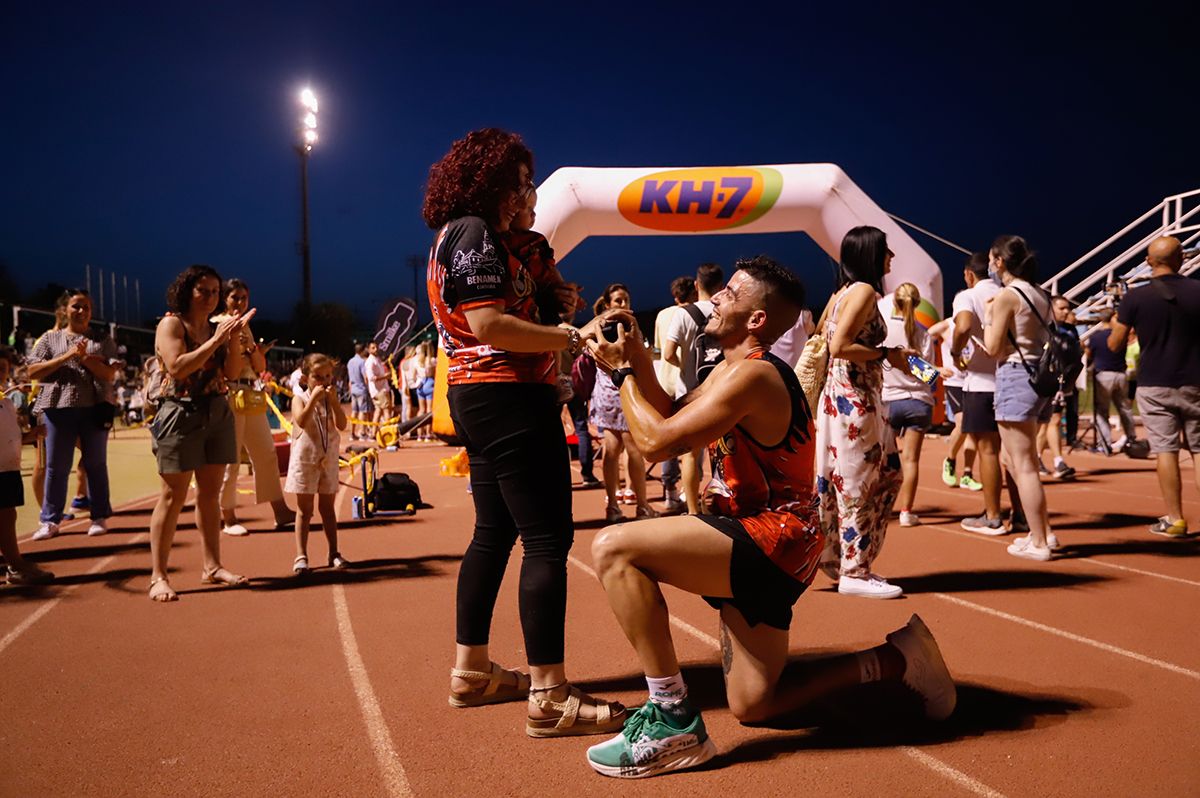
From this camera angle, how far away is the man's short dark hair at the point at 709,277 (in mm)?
6367

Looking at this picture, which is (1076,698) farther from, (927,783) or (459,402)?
(459,402)

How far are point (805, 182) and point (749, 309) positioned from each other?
26.7 ft

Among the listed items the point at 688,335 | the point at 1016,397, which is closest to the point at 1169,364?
the point at 1016,397

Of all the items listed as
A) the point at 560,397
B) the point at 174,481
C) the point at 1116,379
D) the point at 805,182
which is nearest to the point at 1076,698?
the point at 560,397

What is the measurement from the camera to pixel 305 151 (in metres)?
19.4

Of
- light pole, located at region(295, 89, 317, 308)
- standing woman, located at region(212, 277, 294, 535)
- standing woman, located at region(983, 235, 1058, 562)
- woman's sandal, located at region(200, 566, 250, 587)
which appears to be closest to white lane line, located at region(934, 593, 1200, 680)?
standing woman, located at region(983, 235, 1058, 562)

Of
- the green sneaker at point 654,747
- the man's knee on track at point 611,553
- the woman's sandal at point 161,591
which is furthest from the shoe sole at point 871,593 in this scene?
the woman's sandal at point 161,591

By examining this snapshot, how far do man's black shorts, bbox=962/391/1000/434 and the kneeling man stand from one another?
3796 mm

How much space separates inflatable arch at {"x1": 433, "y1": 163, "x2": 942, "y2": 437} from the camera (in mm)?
10219

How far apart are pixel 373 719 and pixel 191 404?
2495mm

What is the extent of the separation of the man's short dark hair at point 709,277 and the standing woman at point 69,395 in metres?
4.95

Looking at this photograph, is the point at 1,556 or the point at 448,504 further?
the point at 448,504

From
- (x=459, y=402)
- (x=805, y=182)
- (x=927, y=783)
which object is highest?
(x=805, y=182)

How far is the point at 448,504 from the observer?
8.38 meters
